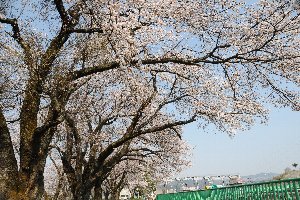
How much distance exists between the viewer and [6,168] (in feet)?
34.6

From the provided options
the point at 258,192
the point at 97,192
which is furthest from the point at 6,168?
the point at 97,192

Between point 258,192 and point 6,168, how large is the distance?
7.19m

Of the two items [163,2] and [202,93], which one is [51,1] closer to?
[163,2]

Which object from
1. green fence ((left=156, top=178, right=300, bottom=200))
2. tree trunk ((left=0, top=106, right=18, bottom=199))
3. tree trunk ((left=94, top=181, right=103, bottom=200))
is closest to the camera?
green fence ((left=156, top=178, right=300, bottom=200))

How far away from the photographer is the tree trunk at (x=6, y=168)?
411 inches

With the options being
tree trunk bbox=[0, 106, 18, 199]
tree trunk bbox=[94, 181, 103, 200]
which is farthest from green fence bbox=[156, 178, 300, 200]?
tree trunk bbox=[94, 181, 103, 200]

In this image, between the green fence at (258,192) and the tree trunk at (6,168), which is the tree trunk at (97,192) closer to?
the green fence at (258,192)

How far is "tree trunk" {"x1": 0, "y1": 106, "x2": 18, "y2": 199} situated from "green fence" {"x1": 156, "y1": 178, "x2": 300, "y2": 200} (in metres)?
6.75

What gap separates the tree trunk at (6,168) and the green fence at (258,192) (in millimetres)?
6750

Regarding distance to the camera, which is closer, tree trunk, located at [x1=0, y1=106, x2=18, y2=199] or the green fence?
the green fence

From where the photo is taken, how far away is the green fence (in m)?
9.09

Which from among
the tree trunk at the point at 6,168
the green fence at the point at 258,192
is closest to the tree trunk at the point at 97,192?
the green fence at the point at 258,192

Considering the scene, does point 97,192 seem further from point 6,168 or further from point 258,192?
point 258,192

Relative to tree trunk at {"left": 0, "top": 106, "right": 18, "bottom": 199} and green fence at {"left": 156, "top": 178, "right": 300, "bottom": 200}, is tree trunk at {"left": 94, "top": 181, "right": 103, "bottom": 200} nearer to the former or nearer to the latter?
green fence at {"left": 156, "top": 178, "right": 300, "bottom": 200}
